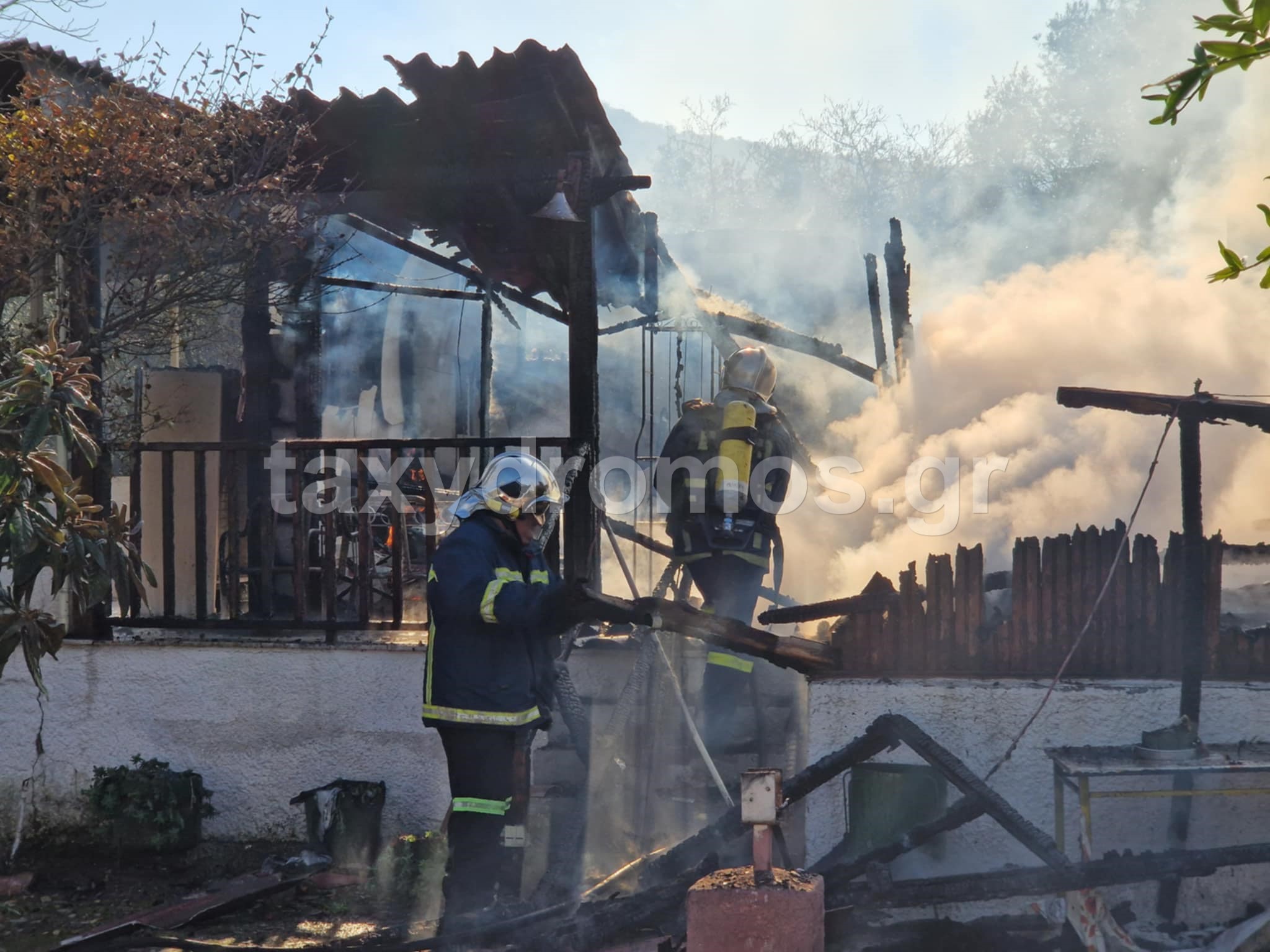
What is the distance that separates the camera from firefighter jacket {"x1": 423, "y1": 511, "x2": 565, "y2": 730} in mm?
4660

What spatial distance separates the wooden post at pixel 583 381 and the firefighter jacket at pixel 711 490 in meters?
0.46

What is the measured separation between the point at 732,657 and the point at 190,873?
3176 millimetres

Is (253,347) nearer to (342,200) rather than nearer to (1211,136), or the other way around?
(342,200)

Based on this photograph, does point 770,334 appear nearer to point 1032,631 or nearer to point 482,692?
point 1032,631

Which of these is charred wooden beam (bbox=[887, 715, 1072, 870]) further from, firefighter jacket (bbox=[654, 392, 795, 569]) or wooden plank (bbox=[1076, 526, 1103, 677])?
firefighter jacket (bbox=[654, 392, 795, 569])

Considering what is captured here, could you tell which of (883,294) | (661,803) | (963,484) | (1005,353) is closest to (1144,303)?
(1005,353)

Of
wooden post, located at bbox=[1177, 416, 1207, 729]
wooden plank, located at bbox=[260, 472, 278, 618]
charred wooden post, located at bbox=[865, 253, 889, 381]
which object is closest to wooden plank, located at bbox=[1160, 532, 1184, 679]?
wooden post, located at bbox=[1177, 416, 1207, 729]

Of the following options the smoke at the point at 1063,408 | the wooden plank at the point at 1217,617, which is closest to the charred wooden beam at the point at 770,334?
the smoke at the point at 1063,408

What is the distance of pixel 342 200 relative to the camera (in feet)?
25.2

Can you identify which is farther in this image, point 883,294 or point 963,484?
point 883,294

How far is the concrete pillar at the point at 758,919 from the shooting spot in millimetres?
3613

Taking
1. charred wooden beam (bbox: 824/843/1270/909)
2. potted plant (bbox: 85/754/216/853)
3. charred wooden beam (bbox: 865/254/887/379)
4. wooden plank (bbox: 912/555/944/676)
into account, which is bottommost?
potted plant (bbox: 85/754/216/853)

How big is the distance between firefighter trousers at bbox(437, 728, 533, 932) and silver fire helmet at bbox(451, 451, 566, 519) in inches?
36.2

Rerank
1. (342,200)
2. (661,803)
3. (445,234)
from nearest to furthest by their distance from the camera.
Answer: (661,803) < (342,200) < (445,234)
